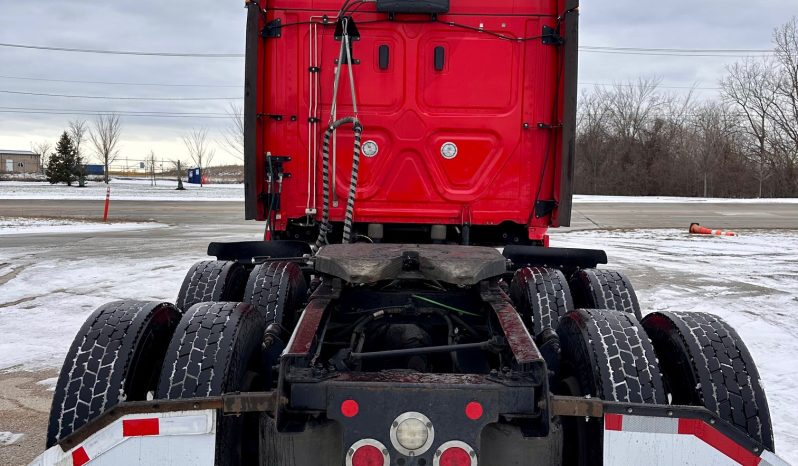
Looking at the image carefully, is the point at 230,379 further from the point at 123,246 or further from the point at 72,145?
the point at 72,145

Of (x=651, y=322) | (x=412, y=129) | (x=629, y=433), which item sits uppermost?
(x=412, y=129)

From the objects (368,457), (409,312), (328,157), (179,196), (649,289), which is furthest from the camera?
(179,196)

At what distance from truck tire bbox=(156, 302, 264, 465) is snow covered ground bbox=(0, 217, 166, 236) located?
16505 mm

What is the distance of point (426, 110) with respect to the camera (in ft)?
16.5

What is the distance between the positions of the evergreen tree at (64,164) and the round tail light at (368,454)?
58713 millimetres

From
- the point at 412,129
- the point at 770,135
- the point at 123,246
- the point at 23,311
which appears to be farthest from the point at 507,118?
the point at 770,135

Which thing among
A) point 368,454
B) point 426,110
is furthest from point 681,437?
point 426,110

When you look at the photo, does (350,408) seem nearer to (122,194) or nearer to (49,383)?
(49,383)

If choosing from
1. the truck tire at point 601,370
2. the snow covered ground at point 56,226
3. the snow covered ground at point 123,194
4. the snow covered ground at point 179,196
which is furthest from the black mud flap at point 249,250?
the snow covered ground at point 123,194

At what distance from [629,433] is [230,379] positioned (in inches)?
57.7

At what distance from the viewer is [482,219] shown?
5.11 m

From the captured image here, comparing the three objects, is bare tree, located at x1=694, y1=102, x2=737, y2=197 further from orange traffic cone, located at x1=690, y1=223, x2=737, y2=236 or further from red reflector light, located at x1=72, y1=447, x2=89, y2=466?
red reflector light, located at x1=72, y1=447, x2=89, y2=466

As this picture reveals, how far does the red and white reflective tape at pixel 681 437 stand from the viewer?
220cm

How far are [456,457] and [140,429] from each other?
3.44ft
